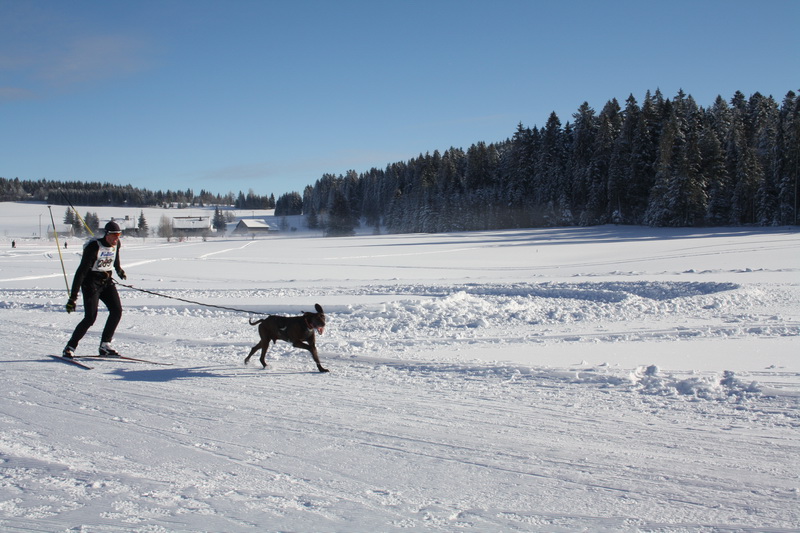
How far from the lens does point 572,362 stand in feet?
23.7

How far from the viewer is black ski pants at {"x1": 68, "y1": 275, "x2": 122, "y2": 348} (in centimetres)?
745

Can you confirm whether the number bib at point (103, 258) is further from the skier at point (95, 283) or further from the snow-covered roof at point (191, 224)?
the snow-covered roof at point (191, 224)

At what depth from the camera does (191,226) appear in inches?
5103

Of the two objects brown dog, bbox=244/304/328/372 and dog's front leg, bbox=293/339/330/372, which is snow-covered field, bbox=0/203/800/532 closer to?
dog's front leg, bbox=293/339/330/372

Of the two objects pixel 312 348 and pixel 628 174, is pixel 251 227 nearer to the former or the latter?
pixel 628 174

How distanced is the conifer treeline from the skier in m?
52.0

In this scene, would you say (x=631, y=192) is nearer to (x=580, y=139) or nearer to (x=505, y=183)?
(x=580, y=139)

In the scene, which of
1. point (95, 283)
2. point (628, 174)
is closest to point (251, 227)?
point (628, 174)

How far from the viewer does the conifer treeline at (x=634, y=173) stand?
1924 inches

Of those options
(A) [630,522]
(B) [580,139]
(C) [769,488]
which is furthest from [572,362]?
(B) [580,139]

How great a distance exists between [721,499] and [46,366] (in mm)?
7848

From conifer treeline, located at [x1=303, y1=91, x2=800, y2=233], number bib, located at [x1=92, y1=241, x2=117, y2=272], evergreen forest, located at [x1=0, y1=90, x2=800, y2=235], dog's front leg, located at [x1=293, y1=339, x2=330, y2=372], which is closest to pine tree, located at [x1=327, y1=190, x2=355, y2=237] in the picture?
evergreen forest, located at [x1=0, y1=90, x2=800, y2=235]

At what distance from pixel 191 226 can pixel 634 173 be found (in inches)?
4212

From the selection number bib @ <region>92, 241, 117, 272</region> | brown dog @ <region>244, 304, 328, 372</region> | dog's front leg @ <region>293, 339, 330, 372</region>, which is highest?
number bib @ <region>92, 241, 117, 272</region>
